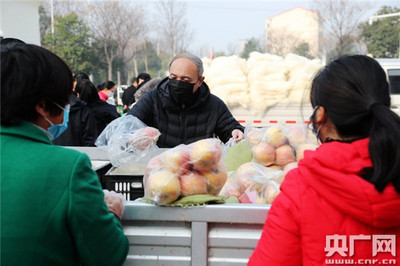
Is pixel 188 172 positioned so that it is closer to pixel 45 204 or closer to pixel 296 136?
pixel 45 204

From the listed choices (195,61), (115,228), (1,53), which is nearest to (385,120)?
(115,228)

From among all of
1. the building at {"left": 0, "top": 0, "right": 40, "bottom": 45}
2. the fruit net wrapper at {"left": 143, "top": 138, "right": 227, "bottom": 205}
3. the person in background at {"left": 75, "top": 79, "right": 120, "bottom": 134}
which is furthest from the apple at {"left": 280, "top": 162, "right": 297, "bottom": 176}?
the building at {"left": 0, "top": 0, "right": 40, "bottom": 45}

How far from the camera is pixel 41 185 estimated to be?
1259 millimetres

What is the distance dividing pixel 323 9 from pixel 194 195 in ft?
77.7

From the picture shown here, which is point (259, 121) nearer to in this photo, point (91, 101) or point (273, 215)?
point (91, 101)

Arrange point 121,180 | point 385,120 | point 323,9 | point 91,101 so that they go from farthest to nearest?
point 323,9 < point 91,101 < point 121,180 < point 385,120

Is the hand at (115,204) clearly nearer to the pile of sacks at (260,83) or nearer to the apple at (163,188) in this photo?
the apple at (163,188)

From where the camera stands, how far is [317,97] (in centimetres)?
137

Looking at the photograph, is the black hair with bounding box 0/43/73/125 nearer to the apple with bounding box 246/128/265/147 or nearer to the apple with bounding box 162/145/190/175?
the apple with bounding box 162/145/190/175

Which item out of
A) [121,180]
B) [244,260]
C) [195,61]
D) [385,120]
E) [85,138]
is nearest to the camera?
[385,120]

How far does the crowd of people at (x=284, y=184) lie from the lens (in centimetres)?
124

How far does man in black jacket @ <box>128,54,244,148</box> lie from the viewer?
3.14m

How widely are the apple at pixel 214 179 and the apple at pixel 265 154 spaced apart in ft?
1.53

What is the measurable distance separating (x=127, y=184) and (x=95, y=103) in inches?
127
